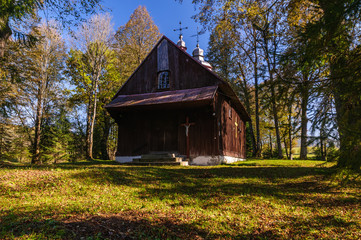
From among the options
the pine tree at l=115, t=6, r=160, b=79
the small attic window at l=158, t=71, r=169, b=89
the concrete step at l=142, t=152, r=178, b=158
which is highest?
the pine tree at l=115, t=6, r=160, b=79

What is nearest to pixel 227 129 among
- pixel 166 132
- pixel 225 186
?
pixel 166 132

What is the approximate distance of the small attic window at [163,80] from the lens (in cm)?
1579

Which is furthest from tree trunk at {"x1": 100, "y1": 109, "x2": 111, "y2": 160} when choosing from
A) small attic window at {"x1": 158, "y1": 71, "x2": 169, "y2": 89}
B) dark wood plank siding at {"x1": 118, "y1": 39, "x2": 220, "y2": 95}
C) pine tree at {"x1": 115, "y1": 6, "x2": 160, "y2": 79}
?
small attic window at {"x1": 158, "y1": 71, "x2": 169, "y2": 89}

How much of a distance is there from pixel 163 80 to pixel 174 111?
8.85 feet

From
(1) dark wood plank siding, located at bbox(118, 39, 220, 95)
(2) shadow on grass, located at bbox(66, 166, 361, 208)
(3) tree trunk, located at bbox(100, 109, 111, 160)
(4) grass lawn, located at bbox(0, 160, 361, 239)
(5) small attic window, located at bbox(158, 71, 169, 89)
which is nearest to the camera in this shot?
(4) grass lawn, located at bbox(0, 160, 361, 239)

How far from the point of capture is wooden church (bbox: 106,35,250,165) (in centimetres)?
1358

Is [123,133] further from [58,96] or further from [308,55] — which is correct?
[308,55]

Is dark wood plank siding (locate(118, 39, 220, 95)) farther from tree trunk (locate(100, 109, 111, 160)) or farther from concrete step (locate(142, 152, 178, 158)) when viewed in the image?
tree trunk (locate(100, 109, 111, 160))

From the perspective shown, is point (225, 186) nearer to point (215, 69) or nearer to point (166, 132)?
point (166, 132)

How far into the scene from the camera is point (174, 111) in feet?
48.9

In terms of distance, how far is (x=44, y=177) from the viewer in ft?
22.4

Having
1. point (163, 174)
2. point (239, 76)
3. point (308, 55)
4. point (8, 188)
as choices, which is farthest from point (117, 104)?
point (239, 76)

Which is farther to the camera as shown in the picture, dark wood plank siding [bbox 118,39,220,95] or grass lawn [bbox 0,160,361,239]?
dark wood plank siding [bbox 118,39,220,95]

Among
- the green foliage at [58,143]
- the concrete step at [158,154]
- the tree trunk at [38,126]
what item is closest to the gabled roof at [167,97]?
the concrete step at [158,154]
